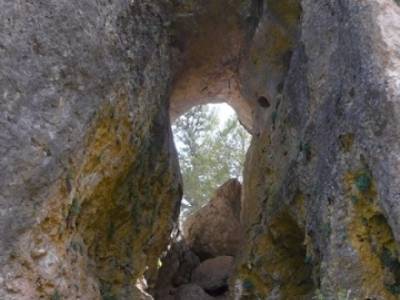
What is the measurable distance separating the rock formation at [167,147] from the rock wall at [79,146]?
0.08ft

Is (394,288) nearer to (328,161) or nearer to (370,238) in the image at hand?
(370,238)

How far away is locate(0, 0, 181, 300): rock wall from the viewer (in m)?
6.94

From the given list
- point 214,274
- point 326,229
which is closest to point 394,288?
point 326,229

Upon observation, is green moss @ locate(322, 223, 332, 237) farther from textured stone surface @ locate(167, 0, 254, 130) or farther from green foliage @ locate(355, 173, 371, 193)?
textured stone surface @ locate(167, 0, 254, 130)

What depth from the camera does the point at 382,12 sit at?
705 centimetres

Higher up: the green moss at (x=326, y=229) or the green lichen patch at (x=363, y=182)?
the green lichen patch at (x=363, y=182)

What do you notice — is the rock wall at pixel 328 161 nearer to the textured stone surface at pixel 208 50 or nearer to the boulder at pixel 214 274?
the textured stone surface at pixel 208 50

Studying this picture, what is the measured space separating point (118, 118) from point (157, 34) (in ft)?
8.45

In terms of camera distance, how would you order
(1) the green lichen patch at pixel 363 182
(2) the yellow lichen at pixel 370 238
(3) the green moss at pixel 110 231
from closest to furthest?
(2) the yellow lichen at pixel 370 238 → (1) the green lichen patch at pixel 363 182 → (3) the green moss at pixel 110 231

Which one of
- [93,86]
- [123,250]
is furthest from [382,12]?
[123,250]

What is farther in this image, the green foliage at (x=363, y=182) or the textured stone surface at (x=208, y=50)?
the textured stone surface at (x=208, y=50)

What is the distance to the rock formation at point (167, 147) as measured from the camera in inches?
261

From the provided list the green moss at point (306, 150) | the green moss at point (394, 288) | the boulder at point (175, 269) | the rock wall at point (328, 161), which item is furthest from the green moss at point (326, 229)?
the boulder at point (175, 269)

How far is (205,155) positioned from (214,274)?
5941 millimetres
